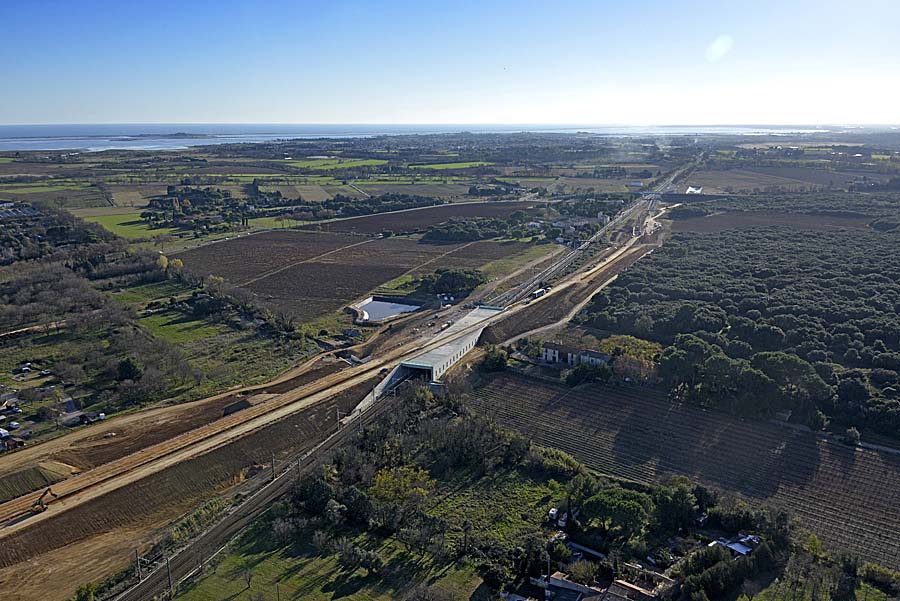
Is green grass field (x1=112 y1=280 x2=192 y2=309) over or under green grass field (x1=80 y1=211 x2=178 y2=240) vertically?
under

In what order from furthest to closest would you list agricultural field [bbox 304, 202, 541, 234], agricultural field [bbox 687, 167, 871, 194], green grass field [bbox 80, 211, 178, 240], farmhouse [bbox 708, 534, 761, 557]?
agricultural field [bbox 687, 167, 871, 194] < agricultural field [bbox 304, 202, 541, 234] < green grass field [bbox 80, 211, 178, 240] < farmhouse [bbox 708, 534, 761, 557]

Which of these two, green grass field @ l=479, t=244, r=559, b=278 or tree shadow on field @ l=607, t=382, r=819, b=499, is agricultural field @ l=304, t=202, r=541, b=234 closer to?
green grass field @ l=479, t=244, r=559, b=278

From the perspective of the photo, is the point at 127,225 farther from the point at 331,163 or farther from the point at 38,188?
the point at 331,163

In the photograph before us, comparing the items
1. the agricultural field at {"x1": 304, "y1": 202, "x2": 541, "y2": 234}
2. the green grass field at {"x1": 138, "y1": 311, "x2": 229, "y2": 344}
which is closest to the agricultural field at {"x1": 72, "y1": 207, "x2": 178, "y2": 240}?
the agricultural field at {"x1": 304, "y1": 202, "x2": 541, "y2": 234}

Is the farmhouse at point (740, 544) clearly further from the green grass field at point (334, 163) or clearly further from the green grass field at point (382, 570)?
the green grass field at point (334, 163)

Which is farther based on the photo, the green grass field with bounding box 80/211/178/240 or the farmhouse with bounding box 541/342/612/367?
the green grass field with bounding box 80/211/178/240
